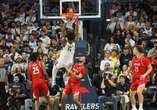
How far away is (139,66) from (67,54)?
2170 millimetres

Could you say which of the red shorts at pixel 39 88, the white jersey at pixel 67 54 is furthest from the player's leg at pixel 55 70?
the red shorts at pixel 39 88

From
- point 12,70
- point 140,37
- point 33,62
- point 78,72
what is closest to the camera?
point 78,72

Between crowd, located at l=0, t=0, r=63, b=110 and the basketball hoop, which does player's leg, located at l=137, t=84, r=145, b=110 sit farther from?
the basketball hoop

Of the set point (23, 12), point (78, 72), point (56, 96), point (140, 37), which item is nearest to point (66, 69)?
point (56, 96)

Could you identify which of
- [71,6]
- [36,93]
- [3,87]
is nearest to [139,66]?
[36,93]

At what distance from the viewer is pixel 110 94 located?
17.4 meters

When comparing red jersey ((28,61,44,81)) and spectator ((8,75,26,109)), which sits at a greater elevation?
red jersey ((28,61,44,81))

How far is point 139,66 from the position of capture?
→ 54.3 feet

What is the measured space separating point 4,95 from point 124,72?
10.8 ft

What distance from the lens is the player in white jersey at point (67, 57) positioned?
57.8ft

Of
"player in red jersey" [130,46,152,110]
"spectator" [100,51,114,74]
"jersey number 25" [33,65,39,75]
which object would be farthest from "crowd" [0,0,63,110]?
"player in red jersey" [130,46,152,110]

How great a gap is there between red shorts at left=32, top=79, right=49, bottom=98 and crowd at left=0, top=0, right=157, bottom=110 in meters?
0.55

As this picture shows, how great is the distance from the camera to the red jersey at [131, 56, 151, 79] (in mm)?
16469

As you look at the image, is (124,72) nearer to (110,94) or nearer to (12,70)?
(110,94)
